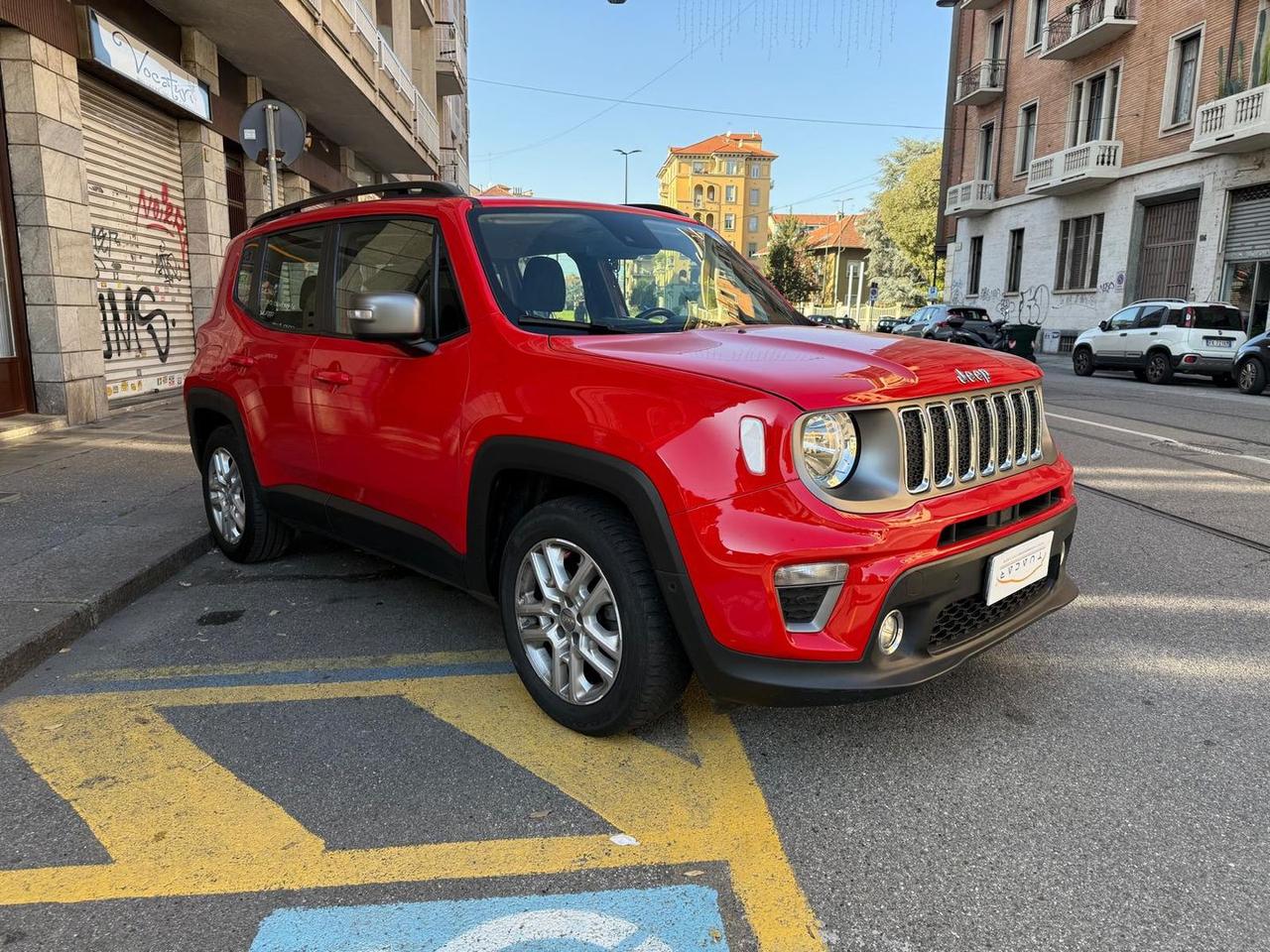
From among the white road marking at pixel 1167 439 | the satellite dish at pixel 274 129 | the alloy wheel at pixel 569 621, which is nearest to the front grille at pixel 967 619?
the alloy wheel at pixel 569 621

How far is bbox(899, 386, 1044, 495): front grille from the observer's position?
8.57 feet

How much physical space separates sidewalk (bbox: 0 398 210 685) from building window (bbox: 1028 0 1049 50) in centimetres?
3325

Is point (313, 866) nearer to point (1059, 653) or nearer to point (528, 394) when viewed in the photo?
point (528, 394)

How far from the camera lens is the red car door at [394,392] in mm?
3287

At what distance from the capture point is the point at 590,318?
130 inches

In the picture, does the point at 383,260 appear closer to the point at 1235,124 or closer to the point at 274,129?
the point at 274,129

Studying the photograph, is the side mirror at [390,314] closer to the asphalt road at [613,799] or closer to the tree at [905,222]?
the asphalt road at [613,799]

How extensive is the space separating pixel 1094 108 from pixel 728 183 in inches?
3600

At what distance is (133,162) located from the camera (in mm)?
10945

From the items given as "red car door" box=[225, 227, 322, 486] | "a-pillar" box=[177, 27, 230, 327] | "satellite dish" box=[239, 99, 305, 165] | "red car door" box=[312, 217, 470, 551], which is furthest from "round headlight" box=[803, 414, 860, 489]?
"a-pillar" box=[177, 27, 230, 327]

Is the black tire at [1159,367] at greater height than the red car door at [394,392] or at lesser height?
lesser

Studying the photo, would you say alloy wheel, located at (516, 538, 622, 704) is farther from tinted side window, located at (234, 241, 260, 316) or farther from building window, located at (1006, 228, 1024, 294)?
building window, located at (1006, 228, 1024, 294)

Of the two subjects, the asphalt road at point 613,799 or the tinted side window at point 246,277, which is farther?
the tinted side window at point 246,277

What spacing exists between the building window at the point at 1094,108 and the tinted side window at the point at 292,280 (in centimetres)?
2917
